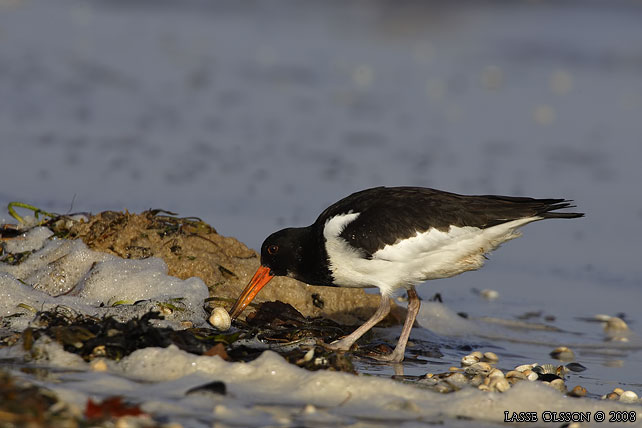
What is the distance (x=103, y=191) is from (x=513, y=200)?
4650 mm

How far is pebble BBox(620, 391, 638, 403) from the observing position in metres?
5.23

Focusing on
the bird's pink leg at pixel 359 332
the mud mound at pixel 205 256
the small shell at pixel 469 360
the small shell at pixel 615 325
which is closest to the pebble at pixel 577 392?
the small shell at pixel 469 360

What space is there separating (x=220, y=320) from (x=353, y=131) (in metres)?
6.92

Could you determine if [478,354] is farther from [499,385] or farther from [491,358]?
[499,385]

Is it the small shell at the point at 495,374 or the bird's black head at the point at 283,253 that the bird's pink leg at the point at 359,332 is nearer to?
the bird's black head at the point at 283,253

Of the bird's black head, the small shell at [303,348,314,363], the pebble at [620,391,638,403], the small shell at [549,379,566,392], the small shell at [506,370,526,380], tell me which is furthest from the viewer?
the bird's black head

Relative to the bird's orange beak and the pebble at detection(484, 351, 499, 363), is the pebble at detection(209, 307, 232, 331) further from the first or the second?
the pebble at detection(484, 351, 499, 363)

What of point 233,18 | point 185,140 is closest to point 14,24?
point 233,18

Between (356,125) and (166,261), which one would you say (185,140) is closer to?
(356,125)

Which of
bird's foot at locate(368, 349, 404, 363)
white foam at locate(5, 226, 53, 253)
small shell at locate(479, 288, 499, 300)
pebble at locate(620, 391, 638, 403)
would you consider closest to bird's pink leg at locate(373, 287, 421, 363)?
bird's foot at locate(368, 349, 404, 363)

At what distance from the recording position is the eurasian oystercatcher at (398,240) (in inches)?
231

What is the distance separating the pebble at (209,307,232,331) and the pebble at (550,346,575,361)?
2.37 metres

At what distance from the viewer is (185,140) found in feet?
36.7

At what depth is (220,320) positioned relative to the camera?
5.68 m
